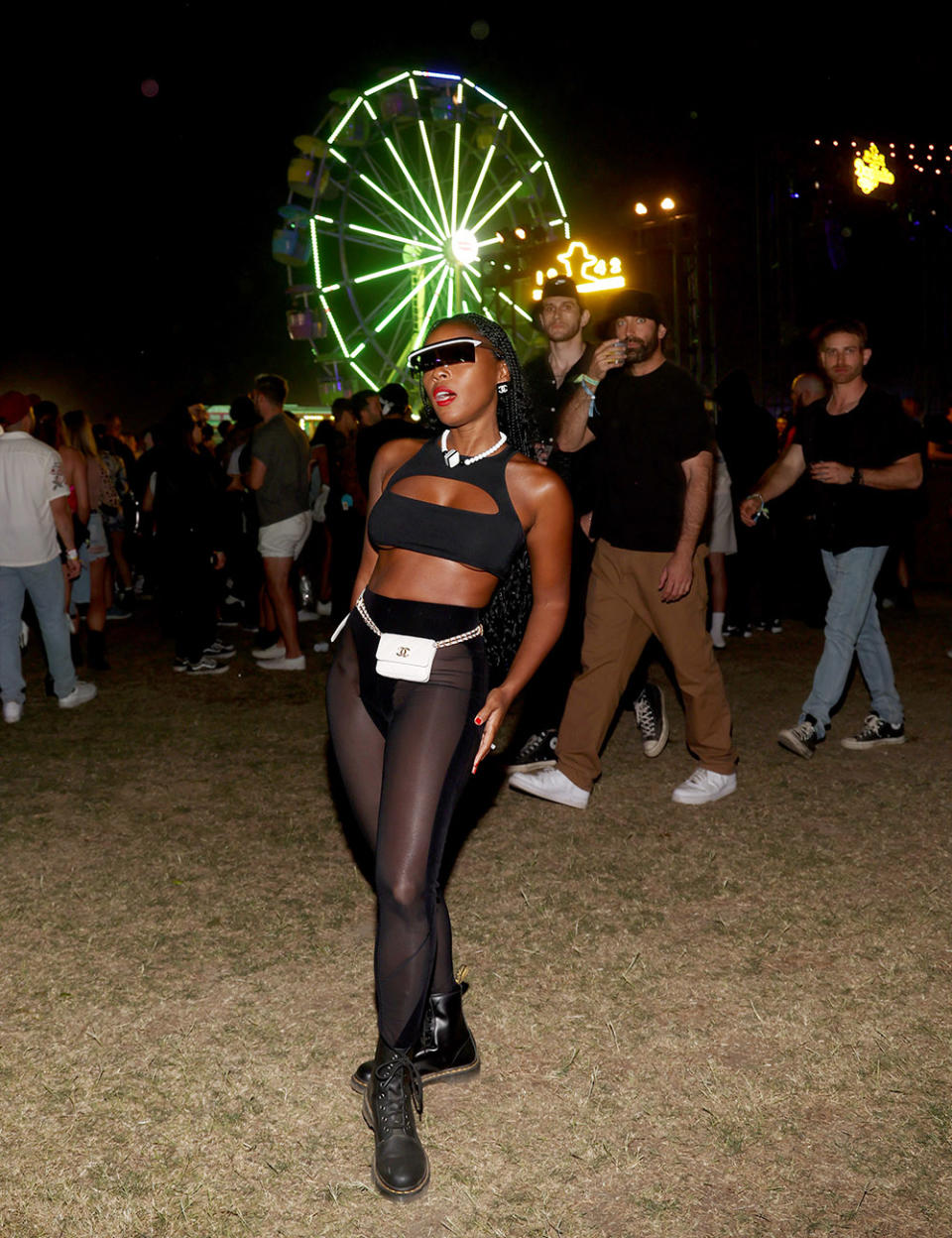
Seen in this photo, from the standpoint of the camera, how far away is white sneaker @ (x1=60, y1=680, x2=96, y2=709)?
6.92m

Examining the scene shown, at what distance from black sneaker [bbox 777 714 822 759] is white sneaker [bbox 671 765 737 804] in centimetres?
62

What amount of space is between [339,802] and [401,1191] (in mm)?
2716

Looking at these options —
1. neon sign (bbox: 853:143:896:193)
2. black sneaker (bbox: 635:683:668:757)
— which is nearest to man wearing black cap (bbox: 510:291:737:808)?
black sneaker (bbox: 635:683:668:757)

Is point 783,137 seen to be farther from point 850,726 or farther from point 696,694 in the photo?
Answer: point 696,694

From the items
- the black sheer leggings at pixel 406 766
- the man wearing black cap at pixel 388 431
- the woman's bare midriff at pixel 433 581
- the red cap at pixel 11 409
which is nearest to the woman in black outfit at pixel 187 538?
the man wearing black cap at pixel 388 431

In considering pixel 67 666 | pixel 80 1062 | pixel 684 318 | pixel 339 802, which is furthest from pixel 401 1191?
pixel 684 318

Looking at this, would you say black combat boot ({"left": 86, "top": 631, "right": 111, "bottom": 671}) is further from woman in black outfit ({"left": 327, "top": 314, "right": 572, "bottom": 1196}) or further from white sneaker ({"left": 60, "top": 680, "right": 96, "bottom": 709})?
woman in black outfit ({"left": 327, "top": 314, "right": 572, "bottom": 1196})

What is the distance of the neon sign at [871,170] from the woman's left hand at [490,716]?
2179 cm

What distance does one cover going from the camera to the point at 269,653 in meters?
8.41

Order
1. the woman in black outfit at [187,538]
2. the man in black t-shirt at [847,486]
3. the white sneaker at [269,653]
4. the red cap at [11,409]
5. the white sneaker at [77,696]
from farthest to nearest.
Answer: the white sneaker at [269,653]
the woman in black outfit at [187,538]
the white sneaker at [77,696]
the red cap at [11,409]
the man in black t-shirt at [847,486]

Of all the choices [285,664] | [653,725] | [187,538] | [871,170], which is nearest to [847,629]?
[653,725]

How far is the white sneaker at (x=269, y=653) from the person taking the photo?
27.4 feet

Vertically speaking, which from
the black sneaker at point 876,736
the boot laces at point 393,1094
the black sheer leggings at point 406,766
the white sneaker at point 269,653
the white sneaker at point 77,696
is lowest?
the white sneaker at point 269,653

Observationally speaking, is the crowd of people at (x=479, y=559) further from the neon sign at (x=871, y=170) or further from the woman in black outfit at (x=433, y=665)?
the neon sign at (x=871, y=170)
